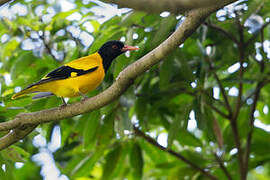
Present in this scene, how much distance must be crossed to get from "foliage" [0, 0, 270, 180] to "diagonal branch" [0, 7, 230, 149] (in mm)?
855

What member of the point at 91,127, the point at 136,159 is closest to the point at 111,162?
the point at 136,159

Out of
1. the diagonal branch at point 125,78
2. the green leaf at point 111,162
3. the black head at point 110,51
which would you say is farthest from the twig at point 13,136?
the green leaf at point 111,162

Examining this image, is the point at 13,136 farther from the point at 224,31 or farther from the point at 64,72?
the point at 224,31

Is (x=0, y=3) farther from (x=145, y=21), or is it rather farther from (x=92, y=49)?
(x=145, y=21)

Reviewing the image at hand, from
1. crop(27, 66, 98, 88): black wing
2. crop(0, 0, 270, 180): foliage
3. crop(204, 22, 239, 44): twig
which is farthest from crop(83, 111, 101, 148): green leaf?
crop(204, 22, 239, 44): twig

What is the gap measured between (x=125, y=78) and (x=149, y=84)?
2618mm

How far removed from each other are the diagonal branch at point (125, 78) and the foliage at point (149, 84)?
33.6 inches

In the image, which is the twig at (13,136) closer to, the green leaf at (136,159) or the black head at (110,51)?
the black head at (110,51)

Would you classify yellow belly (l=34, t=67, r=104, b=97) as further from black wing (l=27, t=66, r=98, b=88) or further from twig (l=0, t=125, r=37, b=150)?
twig (l=0, t=125, r=37, b=150)

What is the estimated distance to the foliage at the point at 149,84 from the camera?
4234 millimetres

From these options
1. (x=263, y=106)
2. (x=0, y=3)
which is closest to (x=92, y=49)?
(x=0, y=3)

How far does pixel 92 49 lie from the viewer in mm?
4180

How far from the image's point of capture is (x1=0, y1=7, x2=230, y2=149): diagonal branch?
7.45 feet

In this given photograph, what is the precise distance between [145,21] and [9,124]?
1923 millimetres
